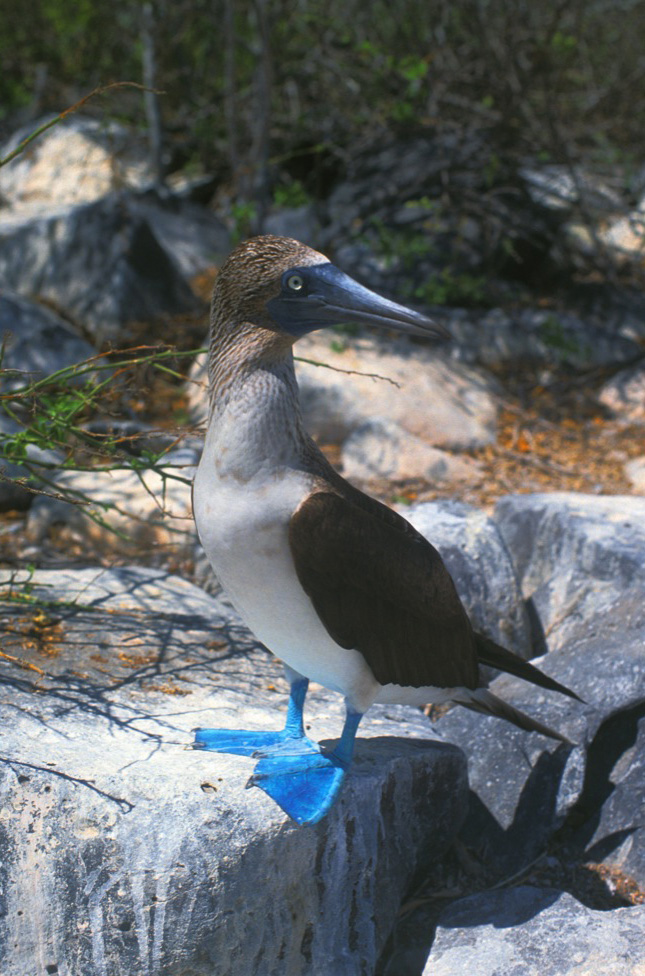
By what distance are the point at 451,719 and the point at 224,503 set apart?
62.4 inches

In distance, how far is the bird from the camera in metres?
2.37

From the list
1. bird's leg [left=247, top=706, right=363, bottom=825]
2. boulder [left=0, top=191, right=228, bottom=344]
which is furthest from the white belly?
boulder [left=0, top=191, right=228, bottom=344]

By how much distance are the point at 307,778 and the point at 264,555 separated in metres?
0.61

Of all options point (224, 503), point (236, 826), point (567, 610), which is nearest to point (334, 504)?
point (224, 503)

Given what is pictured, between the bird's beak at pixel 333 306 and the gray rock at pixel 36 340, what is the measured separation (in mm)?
3643

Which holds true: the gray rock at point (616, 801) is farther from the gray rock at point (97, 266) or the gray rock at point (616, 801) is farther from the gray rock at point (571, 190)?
the gray rock at point (571, 190)

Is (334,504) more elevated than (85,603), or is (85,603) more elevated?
(334,504)

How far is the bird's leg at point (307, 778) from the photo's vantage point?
8.02 feet

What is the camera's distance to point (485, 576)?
3859 millimetres

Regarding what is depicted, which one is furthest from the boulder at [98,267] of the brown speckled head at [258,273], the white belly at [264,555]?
the white belly at [264,555]

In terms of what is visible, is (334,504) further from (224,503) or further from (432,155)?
(432,155)

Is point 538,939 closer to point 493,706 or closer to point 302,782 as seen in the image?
point 493,706

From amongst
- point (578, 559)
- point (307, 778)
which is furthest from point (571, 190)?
point (307, 778)

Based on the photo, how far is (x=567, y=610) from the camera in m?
3.97
